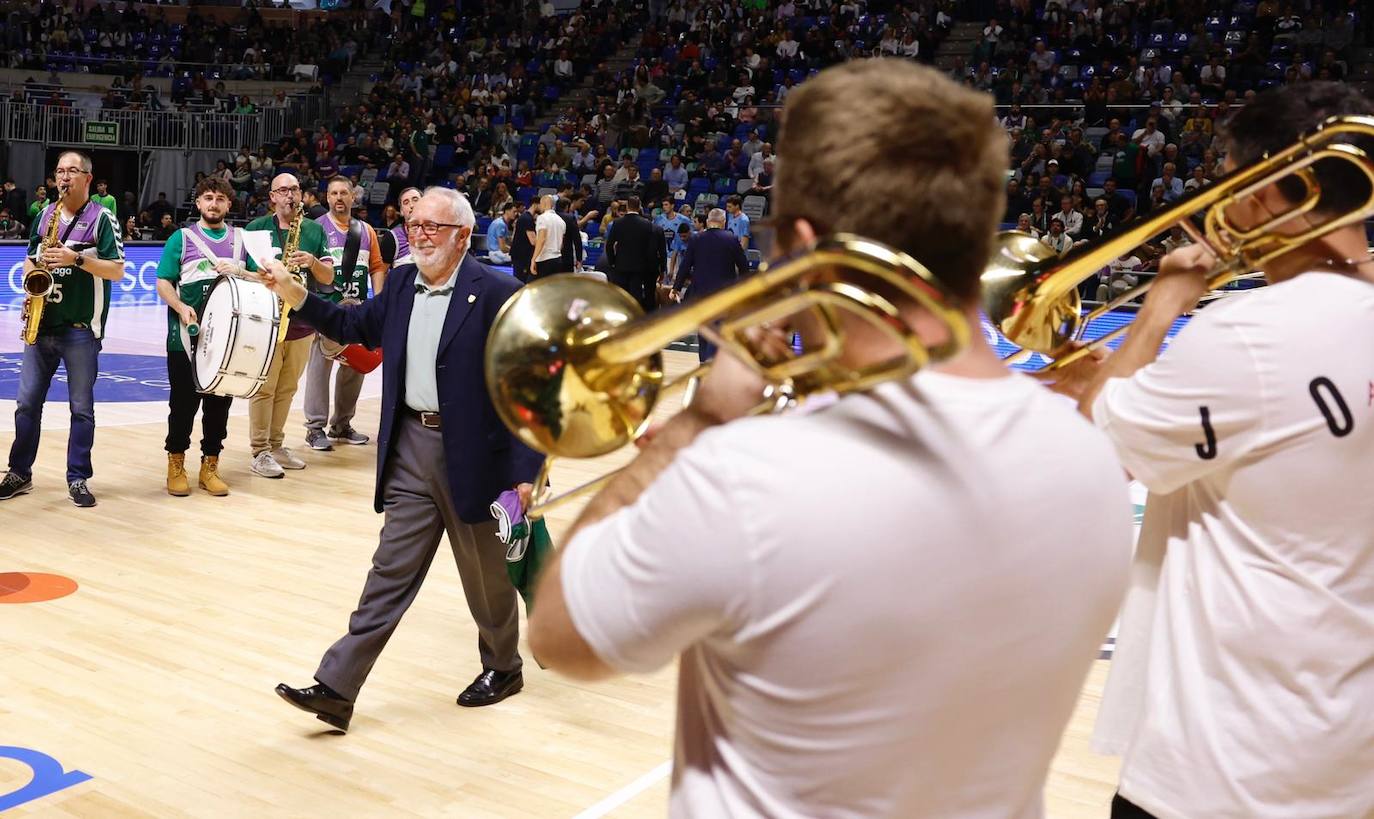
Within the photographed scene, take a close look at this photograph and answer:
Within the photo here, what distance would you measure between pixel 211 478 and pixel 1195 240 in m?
6.54

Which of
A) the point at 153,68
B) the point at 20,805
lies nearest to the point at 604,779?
the point at 20,805

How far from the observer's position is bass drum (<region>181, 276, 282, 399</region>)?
20.4 ft

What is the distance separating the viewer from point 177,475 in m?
7.52

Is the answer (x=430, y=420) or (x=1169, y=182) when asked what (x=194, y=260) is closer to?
(x=430, y=420)

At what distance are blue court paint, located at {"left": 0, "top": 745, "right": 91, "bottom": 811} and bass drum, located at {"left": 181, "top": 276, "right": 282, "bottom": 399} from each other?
2418 millimetres

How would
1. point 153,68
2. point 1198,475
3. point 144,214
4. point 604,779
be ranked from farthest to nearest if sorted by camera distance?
point 153,68 → point 144,214 → point 604,779 → point 1198,475

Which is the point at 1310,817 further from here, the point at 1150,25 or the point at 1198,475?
the point at 1150,25

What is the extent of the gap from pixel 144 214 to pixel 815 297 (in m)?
21.6

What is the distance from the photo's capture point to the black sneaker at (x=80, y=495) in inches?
282

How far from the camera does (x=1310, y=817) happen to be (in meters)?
2.09

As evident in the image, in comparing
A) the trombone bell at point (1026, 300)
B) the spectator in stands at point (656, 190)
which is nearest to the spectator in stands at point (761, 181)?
the spectator in stands at point (656, 190)

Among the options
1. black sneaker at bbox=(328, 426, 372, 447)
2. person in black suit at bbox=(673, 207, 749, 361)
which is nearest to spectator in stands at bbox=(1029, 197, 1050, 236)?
person in black suit at bbox=(673, 207, 749, 361)

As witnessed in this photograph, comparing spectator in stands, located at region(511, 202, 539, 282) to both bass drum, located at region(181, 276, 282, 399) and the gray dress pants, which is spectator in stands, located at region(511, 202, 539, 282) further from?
the gray dress pants

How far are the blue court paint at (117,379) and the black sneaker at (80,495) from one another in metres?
2.71
